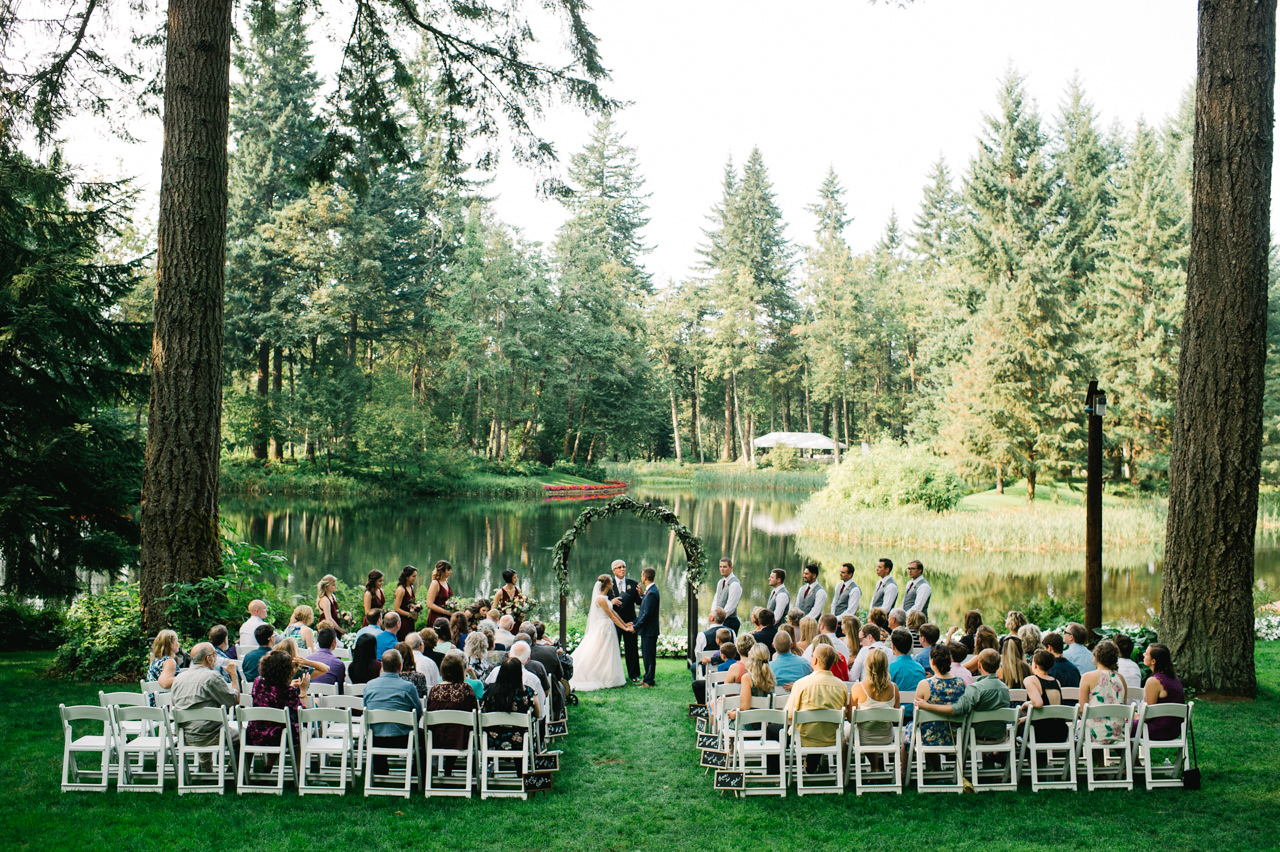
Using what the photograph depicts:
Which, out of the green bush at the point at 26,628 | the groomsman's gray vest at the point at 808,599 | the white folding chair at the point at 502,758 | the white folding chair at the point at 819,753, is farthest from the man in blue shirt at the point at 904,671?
the green bush at the point at 26,628

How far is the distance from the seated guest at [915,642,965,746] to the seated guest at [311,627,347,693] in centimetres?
444

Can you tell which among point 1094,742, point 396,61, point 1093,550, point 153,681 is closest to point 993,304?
point 1093,550

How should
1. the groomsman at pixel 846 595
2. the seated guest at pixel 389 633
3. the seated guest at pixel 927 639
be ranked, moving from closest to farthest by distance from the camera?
1. the seated guest at pixel 927 639
2. the seated guest at pixel 389 633
3. the groomsman at pixel 846 595

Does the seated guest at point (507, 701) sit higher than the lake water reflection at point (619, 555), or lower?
higher

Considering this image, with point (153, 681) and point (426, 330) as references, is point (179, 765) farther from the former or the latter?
point (426, 330)

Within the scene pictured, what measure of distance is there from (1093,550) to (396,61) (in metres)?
10.3

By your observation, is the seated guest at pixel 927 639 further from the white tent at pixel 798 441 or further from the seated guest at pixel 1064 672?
the white tent at pixel 798 441

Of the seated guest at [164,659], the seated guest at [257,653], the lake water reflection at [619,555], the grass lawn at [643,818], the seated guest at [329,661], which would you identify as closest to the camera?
the grass lawn at [643,818]

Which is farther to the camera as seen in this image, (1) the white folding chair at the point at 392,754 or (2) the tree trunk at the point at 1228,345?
(2) the tree trunk at the point at 1228,345

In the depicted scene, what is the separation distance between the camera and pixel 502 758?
636cm

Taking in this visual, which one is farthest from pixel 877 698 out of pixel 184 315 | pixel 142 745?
pixel 184 315

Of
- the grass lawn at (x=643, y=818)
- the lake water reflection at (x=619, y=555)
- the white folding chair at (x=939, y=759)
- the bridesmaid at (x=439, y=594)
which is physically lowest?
the lake water reflection at (x=619, y=555)

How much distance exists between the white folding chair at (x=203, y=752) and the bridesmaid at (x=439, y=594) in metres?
4.24

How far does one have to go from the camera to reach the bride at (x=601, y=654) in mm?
10133
